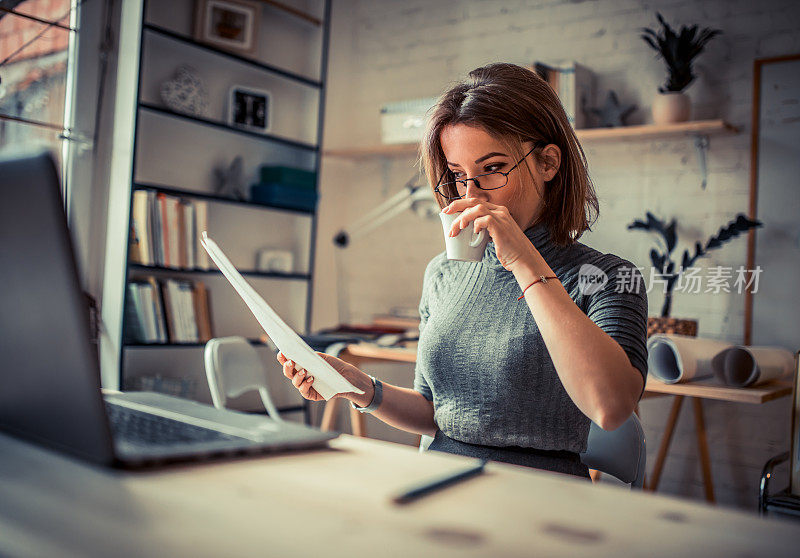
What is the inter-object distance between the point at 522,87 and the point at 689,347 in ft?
4.71

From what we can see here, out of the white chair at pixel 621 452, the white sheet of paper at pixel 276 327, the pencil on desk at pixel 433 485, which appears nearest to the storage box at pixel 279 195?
the white chair at pixel 621 452

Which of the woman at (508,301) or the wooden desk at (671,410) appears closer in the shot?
the woman at (508,301)

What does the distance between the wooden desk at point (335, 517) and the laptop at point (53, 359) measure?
0.03 meters

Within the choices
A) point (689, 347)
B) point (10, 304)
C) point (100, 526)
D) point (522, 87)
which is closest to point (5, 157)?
point (10, 304)

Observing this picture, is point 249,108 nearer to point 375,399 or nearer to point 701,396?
point 701,396

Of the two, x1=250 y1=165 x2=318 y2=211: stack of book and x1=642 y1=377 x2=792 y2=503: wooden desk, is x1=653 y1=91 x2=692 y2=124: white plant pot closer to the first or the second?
x1=642 y1=377 x2=792 y2=503: wooden desk

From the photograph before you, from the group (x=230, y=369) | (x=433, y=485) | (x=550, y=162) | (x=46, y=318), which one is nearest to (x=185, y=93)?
(x=230, y=369)

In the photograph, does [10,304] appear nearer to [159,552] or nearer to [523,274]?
[159,552]

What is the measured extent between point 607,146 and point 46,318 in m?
3.06

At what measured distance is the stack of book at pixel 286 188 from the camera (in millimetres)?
3615

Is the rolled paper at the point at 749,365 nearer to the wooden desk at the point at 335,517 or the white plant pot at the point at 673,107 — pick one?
the white plant pot at the point at 673,107

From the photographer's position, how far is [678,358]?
241 cm

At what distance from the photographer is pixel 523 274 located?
1.16 m

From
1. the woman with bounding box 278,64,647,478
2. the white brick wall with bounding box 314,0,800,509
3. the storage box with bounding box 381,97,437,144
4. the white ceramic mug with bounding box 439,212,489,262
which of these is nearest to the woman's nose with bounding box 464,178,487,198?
the woman with bounding box 278,64,647,478
